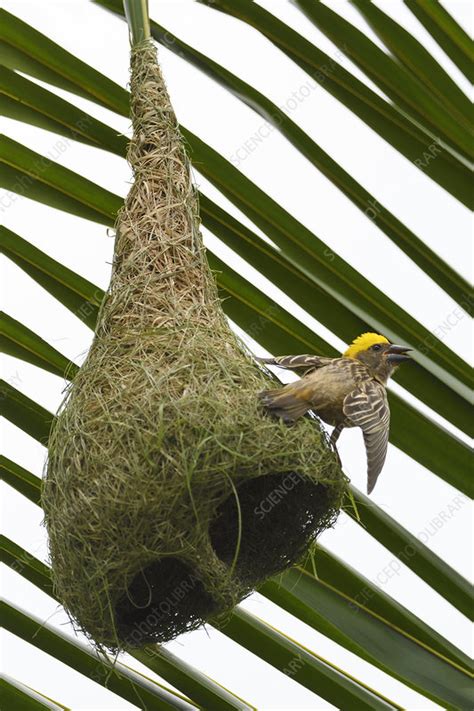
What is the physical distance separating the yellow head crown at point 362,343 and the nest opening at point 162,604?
70 centimetres

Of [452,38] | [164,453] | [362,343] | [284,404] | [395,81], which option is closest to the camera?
[164,453]

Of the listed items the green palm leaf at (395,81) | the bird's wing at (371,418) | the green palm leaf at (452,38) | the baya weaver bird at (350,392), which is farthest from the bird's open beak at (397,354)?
the green palm leaf at (452,38)

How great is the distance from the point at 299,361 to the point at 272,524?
0.43m

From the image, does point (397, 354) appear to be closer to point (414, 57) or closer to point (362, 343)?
point (362, 343)

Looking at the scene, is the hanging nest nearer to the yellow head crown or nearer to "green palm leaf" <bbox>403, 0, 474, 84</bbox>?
the yellow head crown

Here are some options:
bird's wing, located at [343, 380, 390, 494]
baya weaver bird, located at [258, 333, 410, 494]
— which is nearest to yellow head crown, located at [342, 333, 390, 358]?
baya weaver bird, located at [258, 333, 410, 494]

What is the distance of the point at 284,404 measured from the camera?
4.72m

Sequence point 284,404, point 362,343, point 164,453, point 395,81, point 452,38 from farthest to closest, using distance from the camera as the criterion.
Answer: point 362,343 → point 395,81 → point 452,38 → point 284,404 → point 164,453

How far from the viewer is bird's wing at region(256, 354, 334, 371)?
4.97 meters

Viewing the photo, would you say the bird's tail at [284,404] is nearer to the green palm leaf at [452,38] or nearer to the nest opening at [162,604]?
the nest opening at [162,604]

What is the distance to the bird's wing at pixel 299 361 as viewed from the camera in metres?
4.97

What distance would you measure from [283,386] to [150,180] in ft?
2.05

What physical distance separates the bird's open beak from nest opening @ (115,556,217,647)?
75cm

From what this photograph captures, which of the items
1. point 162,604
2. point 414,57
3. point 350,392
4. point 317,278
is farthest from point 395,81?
point 162,604
